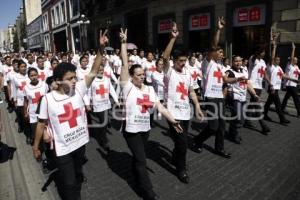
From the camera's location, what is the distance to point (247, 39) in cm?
1443

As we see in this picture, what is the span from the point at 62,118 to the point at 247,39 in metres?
12.7

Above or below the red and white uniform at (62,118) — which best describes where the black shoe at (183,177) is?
below

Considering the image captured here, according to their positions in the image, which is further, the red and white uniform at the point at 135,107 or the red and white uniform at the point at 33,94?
the red and white uniform at the point at 33,94

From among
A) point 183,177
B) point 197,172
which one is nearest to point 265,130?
point 197,172

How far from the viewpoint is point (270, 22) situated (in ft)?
42.6

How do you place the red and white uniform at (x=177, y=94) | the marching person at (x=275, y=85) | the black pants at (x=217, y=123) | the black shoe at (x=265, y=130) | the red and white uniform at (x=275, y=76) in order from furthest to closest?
1. the red and white uniform at (x=275, y=76)
2. the marching person at (x=275, y=85)
3. the black shoe at (x=265, y=130)
4. the black pants at (x=217, y=123)
5. the red and white uniform at (x=177, y=94)

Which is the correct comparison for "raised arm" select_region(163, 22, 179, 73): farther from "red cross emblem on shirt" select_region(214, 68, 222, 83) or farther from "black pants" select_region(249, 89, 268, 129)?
"black pants" select_region(249, 89, 268, 129)

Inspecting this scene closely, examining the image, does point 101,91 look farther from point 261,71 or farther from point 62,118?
point 261,71

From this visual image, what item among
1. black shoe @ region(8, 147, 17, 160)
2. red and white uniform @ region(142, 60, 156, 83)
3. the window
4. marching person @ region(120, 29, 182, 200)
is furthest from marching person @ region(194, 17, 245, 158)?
the window

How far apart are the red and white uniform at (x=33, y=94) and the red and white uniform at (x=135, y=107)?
8.35ft

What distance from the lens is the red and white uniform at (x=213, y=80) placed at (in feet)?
18.4

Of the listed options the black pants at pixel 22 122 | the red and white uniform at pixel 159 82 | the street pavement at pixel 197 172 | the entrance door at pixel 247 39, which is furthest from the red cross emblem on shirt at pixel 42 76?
the entrance door at pixel 247 39

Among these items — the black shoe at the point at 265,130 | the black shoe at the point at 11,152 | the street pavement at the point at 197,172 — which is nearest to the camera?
the street pavement at the point at 197,172

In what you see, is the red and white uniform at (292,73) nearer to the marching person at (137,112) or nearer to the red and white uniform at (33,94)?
the marching person at (137,112)
